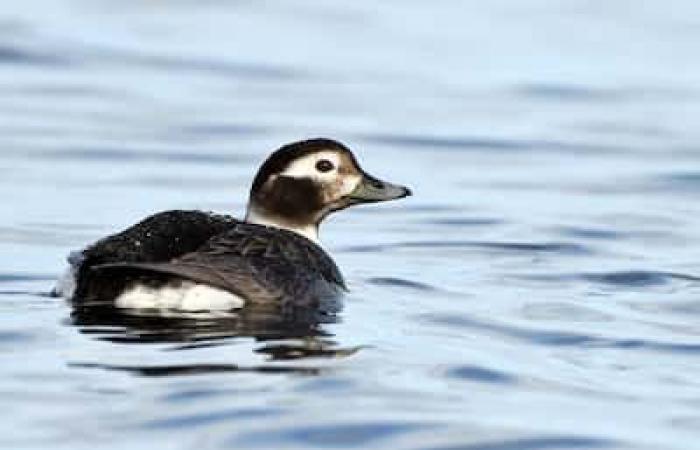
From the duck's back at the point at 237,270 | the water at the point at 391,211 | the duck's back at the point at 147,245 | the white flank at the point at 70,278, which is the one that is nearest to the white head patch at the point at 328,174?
the duck's back at the point at 237,270

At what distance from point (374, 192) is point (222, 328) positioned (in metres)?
2.22

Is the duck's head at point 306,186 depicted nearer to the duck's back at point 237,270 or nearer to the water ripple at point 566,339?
the duck's back at point 237,270

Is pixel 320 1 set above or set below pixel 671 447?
above

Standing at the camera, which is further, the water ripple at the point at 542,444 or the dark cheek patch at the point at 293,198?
the dark cheek patch at the point at 293,198

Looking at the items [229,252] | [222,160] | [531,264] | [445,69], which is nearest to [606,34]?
[445,69]

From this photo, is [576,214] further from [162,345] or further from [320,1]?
[320,1]

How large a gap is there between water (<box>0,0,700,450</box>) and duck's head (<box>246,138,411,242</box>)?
1.57ft

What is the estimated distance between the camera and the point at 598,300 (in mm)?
13531

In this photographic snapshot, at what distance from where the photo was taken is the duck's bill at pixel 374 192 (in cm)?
1405

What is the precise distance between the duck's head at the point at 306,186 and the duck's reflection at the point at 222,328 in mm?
1165

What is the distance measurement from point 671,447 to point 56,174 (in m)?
8.45

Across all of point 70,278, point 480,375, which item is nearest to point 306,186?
point 70,278

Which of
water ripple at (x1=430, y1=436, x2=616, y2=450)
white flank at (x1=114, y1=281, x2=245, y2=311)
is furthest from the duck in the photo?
water ripple at (x1=430, y1=436, x2=616, y2=450)

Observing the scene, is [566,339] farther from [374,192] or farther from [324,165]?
[374,192]
